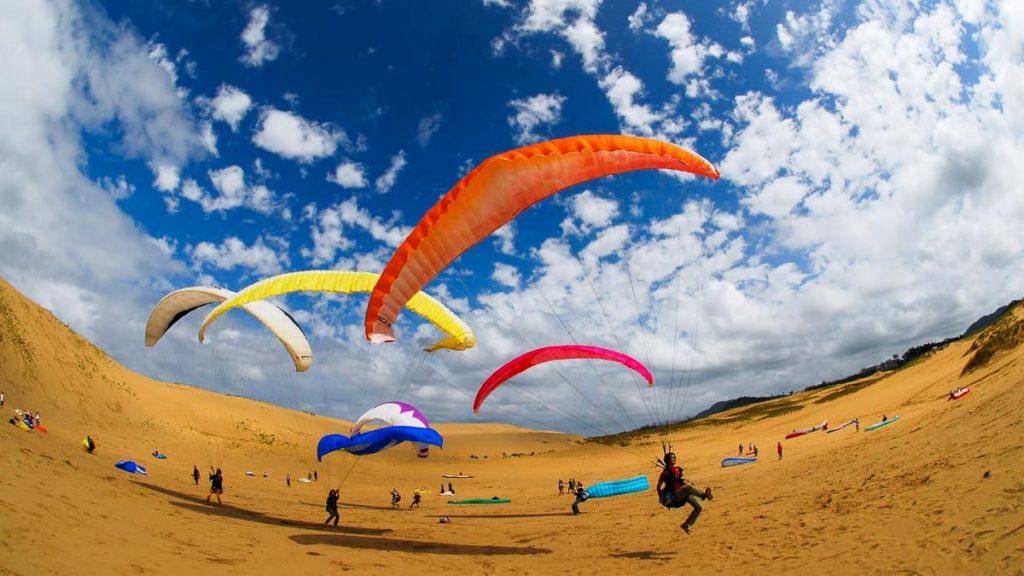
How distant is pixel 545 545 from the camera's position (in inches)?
421

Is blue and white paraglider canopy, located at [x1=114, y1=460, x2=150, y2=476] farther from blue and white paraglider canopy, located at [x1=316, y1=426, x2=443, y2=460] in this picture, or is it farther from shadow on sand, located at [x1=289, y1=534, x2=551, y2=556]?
shadow on sand, located at [x1=289, y1=534, x2=551, y2=556]

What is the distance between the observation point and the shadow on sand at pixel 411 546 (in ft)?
32.8

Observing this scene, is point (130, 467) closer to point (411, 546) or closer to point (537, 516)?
point (411, 546)

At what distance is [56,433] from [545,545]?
1939 centimetres

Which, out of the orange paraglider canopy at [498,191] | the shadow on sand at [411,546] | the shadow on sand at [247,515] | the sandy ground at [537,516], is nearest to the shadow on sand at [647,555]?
the sandy ground at [537,516]

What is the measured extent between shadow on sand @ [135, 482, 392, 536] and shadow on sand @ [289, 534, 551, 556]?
4.09 feet

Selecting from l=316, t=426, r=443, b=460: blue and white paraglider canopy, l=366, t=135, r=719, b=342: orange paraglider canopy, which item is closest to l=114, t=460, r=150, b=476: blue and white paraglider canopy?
l=316, t=426, r=443, b=460: blue and white paraglider canopy

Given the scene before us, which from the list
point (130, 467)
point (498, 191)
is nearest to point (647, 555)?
point (498, 191)

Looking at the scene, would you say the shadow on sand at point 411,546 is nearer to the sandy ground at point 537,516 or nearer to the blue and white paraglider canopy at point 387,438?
the sandy ground at point 537,516

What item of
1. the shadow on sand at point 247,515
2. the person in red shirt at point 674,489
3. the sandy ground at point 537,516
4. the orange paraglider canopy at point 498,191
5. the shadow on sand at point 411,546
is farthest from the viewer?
the shadow on sand at point 247,515

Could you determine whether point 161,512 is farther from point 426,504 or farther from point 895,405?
point 895,405

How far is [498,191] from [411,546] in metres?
7.84

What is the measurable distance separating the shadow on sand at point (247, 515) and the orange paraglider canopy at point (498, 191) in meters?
6.60

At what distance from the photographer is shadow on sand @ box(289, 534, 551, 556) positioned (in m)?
10.0
